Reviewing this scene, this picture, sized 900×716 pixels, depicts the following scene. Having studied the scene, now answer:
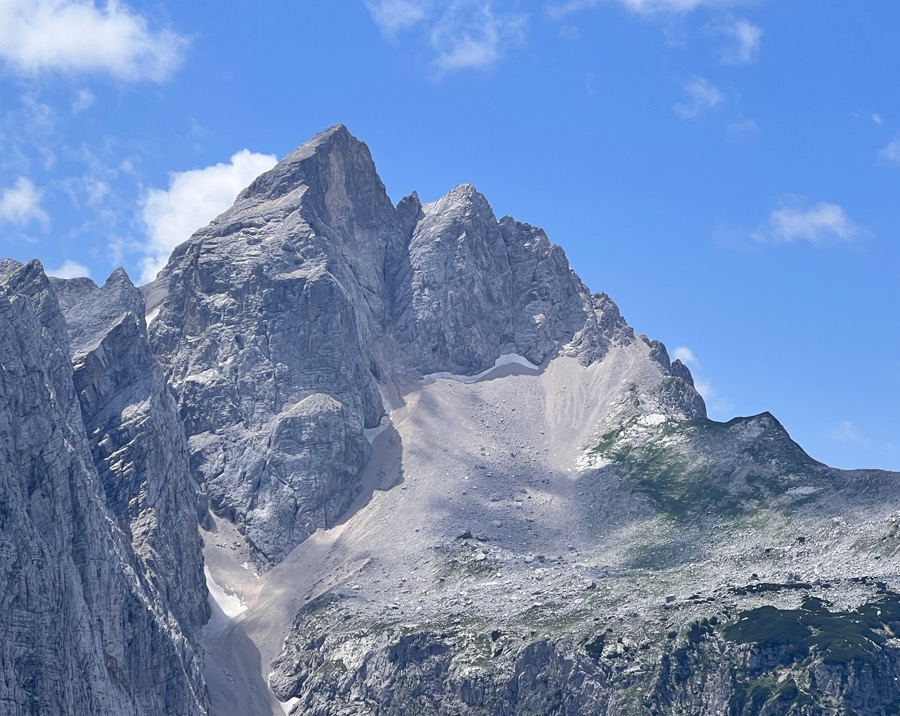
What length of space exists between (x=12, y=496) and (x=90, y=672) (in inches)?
1036

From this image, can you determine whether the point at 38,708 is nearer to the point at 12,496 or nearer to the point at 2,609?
the point at 2,609

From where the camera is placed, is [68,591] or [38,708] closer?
[38,708]

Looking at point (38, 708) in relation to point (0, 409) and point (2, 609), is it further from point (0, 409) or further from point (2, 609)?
point (0, 409)

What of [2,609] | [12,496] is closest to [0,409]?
[12,496]

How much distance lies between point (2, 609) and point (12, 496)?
13.2 metres

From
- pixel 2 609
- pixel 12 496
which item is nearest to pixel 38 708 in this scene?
pixel 2 609

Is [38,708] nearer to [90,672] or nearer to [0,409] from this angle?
[90,672]

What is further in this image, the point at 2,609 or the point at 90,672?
the point at 90,672

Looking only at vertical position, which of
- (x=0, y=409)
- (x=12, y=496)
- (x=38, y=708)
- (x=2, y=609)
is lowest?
(x=38, y=708)

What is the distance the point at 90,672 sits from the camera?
19962cm

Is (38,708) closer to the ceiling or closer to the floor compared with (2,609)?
closer to the floor

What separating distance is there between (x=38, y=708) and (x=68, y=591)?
55.0 feet

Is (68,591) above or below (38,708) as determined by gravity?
above

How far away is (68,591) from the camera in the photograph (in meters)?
196
